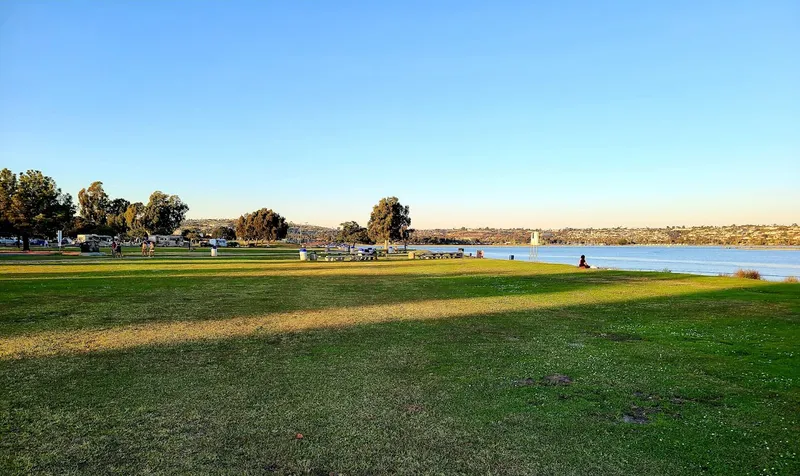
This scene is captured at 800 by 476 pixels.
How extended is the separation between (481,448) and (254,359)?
16.2 ft

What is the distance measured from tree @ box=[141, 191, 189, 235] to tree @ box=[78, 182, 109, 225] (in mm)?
19764

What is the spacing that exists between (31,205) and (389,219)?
53.3 m

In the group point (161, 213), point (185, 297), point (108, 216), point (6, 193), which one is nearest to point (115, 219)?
point (108, 216)

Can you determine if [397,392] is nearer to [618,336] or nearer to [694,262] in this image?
[618,336]

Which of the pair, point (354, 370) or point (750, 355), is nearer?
point (354, 370)

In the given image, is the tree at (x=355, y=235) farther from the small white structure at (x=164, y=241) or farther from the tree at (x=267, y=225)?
the small white structure at (x=164, y=241)

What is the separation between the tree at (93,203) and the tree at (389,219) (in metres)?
84.8

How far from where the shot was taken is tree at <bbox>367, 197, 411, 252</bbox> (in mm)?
89312

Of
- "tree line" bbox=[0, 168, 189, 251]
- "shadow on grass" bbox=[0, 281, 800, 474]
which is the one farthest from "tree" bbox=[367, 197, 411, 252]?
"shadow on grass" bbox=[0, 281, 800, 474]

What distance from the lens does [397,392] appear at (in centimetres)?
641

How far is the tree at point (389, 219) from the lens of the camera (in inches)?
3516

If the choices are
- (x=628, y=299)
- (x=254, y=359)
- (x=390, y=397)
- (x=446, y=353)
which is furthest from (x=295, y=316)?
(x=628, y=299)

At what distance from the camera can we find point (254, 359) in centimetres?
827

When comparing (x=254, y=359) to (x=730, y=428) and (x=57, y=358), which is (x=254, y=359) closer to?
(x=57, y=358)
